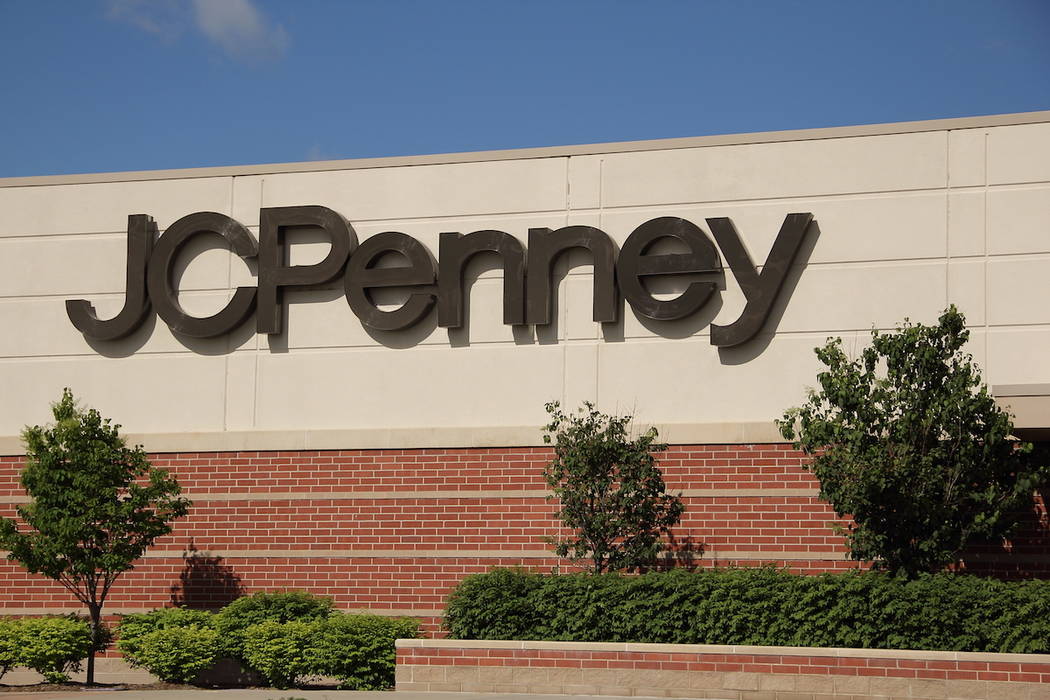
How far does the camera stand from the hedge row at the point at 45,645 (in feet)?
64.7

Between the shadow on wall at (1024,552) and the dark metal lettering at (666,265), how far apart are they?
18.9ft

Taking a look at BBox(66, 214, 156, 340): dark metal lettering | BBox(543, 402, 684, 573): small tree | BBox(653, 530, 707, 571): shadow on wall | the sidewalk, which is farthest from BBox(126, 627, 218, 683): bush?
BBox(653, 530, 707, 571): shadow on wall

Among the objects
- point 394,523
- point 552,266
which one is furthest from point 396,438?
point 552,266

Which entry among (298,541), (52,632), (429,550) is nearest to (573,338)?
(429,550)

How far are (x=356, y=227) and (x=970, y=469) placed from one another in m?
11.0

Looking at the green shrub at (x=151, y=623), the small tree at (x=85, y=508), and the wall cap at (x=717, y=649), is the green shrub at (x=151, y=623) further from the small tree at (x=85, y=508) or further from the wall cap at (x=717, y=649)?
the wall cap at (x=717, y=649)

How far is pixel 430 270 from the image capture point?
22594mm

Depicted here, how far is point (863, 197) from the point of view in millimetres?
21484

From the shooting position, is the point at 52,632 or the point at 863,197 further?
the point at 863,197

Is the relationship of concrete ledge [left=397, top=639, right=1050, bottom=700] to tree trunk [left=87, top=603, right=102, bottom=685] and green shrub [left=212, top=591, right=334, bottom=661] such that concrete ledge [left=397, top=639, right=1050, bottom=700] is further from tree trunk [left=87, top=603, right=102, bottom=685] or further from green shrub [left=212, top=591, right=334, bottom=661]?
tree trunk [left=87, top=603, right=102, bottom=685]

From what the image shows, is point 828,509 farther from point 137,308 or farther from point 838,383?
point 137,308

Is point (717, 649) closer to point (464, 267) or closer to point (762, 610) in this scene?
point (762, 610)

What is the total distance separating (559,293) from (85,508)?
8.19 metres

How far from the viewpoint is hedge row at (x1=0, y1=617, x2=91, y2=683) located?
1972cm
